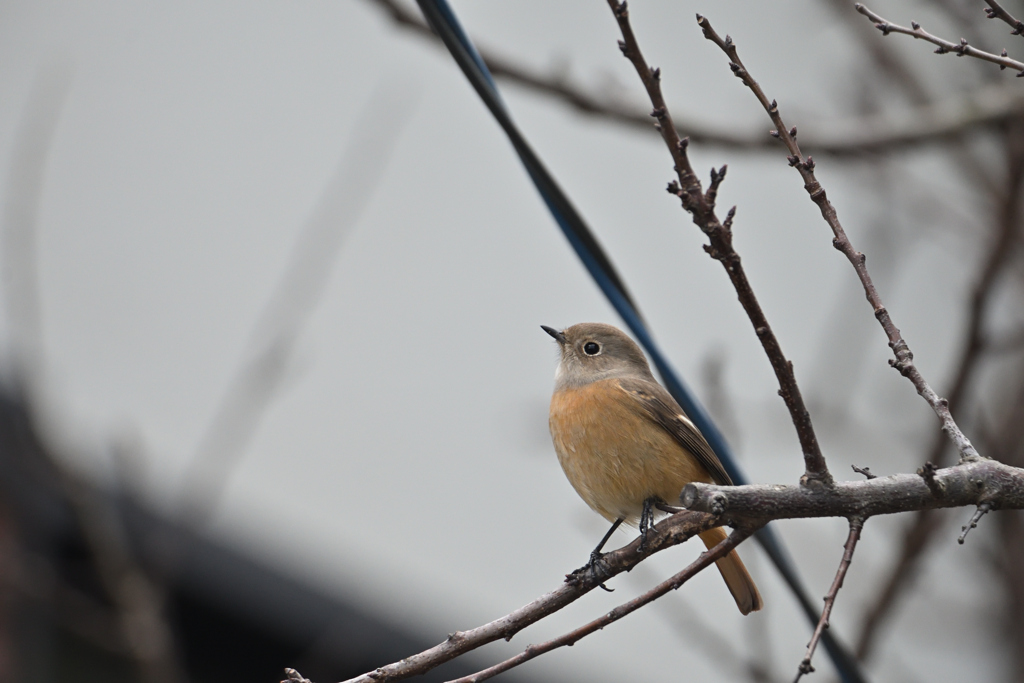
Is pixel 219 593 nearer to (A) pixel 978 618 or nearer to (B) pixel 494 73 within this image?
(B) pixel 494 73

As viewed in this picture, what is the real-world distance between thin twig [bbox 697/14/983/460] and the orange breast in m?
0.89

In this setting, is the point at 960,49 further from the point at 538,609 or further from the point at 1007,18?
the point at 538,609

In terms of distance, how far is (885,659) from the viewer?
7.04 m

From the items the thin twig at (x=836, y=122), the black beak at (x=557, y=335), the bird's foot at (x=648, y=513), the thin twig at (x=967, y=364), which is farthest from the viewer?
the thin twig at (x=836, y=122)

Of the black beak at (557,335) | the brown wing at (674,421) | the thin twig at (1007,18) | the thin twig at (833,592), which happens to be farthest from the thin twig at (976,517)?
the black beak at (557,335)

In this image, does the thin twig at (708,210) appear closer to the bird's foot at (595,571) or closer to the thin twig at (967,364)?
the bird's foot at (595,571)

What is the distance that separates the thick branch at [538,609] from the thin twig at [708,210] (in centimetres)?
26

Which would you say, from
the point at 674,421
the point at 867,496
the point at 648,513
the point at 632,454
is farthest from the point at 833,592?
the point at 674,421

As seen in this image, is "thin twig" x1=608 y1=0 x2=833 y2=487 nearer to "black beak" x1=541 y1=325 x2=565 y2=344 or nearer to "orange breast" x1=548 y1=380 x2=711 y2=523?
"orange breast" x1=548 y1=380 x2=711 y2=523

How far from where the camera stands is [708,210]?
1.29 metres

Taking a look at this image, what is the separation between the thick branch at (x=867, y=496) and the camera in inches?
54.6

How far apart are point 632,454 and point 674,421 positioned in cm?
19

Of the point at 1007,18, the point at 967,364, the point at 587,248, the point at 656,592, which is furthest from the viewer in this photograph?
the point at 967,364

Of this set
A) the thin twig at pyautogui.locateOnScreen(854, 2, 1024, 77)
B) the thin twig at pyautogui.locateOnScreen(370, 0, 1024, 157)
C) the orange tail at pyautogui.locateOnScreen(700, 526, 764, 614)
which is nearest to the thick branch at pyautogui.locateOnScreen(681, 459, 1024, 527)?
the thin twig at pyautogui.locateOnScreen(854, 2, 1024, 77)
